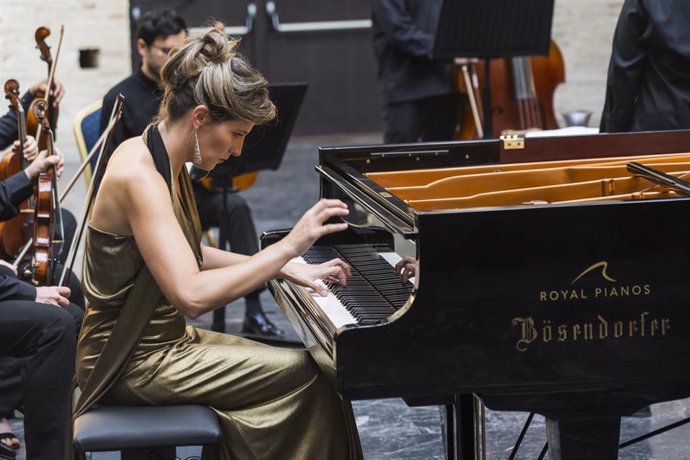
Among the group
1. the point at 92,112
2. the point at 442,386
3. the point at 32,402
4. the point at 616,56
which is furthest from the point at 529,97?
the point at 442,386

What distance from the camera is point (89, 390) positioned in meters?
2.50

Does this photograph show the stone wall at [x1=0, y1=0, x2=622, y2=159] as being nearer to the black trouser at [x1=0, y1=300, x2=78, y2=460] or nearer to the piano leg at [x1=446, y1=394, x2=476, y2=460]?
the black trouser at [x1=0, y1=300, x2=78, y2=460]

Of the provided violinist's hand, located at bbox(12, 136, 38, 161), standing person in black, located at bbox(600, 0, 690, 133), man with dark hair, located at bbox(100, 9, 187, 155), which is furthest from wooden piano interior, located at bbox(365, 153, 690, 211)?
man with dark hair, located at bbox(100, 9, 187, 155)

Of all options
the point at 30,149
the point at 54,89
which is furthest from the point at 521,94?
the point at 30,149

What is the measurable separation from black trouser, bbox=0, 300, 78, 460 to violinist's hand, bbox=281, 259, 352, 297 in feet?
2.37

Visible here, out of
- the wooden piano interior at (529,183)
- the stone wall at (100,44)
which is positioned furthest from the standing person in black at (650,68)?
the stone wall at (100,44)

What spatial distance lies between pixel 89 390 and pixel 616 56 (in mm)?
2283

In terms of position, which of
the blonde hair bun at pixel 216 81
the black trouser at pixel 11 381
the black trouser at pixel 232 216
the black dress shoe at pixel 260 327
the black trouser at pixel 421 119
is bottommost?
the black dress shoe at pixel 260 327

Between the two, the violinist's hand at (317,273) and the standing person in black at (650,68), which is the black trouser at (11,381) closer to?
the violinist's hand at (317,273)

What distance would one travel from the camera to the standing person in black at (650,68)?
3807 millimetres

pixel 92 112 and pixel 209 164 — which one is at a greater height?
pixel 209 164

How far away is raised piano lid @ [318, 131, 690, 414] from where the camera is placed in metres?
2.15

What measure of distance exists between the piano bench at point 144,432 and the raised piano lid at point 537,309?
386 mm

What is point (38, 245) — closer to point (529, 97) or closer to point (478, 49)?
point (478, 49)
